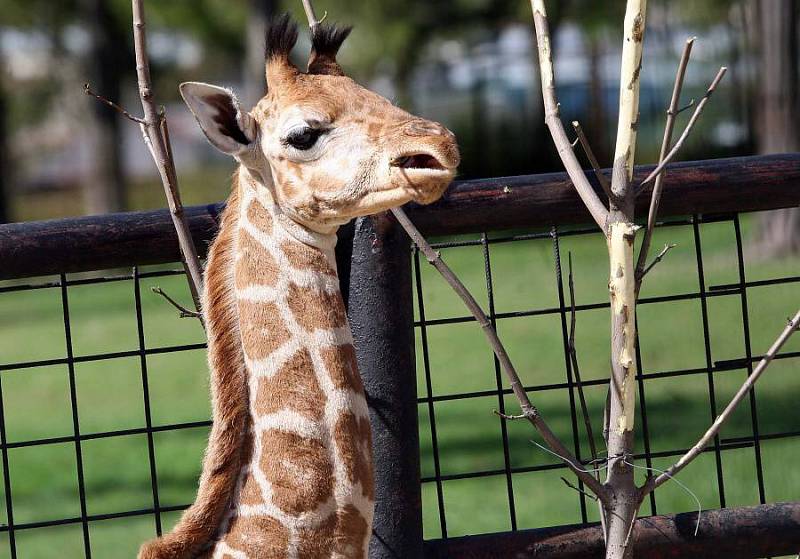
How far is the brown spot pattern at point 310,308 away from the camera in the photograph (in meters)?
2.14

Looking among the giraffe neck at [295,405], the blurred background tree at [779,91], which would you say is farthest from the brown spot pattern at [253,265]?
the blurred background tree at [779,91]

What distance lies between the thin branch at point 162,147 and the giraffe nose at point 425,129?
22.9 inches

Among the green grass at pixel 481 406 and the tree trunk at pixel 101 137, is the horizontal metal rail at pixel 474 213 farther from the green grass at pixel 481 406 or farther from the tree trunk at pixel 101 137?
the tree trunk at pixel 101 137

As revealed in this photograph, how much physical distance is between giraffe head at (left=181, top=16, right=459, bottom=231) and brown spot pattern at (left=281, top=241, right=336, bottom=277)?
1.7 inches

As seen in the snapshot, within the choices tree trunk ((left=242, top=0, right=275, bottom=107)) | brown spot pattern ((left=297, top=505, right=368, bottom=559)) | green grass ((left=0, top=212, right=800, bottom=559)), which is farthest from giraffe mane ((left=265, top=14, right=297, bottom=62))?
tree trunk ((left=242, top=0, right=275, bottom=107))

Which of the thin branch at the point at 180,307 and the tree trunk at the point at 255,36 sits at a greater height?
the tree trunk at the point at 255,36

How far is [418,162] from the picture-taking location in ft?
6.43

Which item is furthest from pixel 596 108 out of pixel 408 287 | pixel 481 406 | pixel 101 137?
pixel 408 287

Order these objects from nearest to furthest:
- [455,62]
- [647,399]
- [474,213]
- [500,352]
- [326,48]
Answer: [500,352] → [326,48] → [474,213] → [647,399] → [455,62]

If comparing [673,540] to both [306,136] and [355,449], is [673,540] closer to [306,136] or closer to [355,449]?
[355,449]

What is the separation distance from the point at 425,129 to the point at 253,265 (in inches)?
18.1

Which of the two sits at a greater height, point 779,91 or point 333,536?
point 779,91

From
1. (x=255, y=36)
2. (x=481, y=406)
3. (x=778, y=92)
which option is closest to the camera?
(x=481, y=406)

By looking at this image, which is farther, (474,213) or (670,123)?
(474,213)
